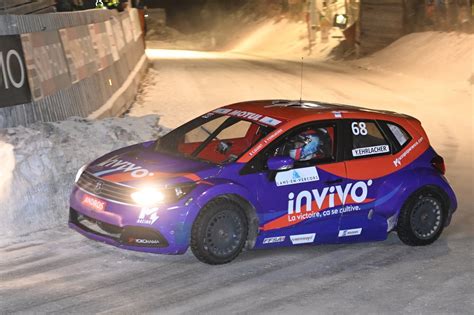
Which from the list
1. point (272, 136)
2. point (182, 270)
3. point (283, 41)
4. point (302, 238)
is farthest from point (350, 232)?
point (283, 41)

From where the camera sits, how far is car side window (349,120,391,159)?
773 cm

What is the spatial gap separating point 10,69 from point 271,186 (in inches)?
150

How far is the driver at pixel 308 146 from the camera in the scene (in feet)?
24.4

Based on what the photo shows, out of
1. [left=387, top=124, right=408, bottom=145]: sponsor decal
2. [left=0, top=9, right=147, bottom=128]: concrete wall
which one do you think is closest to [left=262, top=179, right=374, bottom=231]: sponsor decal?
[left=387, top=124, right=408, bottom=145]: sponsor decal

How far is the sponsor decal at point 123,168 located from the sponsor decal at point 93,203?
274 mm

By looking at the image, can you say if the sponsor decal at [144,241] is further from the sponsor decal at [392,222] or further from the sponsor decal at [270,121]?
the sponsor decal at [392,222]

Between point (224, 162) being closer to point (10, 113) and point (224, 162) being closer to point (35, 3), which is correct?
point (10, 113)

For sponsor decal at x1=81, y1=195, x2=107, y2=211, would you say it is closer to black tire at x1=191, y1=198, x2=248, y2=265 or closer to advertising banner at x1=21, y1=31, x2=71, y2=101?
black tire at x1=191, y1=198, x2=248, y2=265

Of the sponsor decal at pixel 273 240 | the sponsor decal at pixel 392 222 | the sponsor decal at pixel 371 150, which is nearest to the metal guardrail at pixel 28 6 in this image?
the sponsor decal at pixel 371 150

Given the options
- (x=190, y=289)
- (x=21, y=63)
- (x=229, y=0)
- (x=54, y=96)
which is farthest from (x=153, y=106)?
(x=229, y=0)

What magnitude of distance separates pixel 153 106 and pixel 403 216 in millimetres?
10332

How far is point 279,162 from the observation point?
7.00 metres

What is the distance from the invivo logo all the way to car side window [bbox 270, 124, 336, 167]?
288 millimetres

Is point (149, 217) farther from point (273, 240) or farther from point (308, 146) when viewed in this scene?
point (308, 146)
